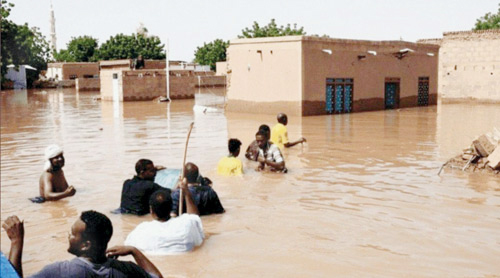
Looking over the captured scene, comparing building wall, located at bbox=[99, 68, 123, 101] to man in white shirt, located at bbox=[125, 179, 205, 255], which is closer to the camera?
man in white shirt, located at bbox=[125, 179, 205, 255]

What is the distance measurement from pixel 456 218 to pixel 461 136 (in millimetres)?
9308

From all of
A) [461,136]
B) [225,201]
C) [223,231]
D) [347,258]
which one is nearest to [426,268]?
[347,258]

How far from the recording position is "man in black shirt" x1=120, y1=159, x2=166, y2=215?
6.97 m

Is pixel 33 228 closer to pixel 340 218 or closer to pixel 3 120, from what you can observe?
pixel 340 218

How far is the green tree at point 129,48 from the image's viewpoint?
60094 mm

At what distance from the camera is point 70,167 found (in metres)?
11.4

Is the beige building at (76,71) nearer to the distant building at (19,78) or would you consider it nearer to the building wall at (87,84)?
the distant building at (19,78)

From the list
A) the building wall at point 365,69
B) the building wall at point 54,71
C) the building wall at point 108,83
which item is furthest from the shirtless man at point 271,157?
the building wall at point 54,71

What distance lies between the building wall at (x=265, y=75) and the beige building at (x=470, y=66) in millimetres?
13982

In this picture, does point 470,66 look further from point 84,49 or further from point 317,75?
point 84,49

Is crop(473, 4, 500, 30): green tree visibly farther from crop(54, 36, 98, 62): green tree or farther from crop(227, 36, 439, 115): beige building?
crop(54, 36, 98, 62): green tree

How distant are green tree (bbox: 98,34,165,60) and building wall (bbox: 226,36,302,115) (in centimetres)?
3691

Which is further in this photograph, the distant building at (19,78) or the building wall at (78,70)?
the building wall at (78,70)

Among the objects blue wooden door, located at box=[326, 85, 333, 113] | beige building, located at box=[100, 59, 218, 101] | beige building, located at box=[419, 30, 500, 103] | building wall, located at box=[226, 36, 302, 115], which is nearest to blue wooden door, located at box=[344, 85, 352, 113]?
blue wooden door, located at box=[326, 85, 333, 113]
